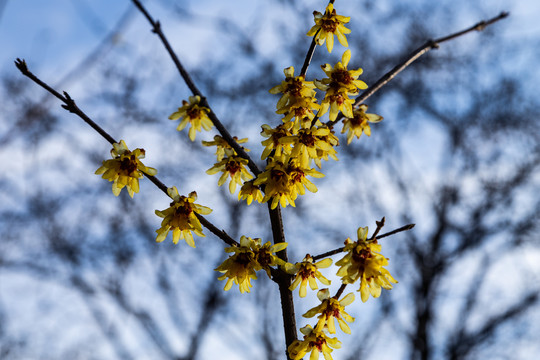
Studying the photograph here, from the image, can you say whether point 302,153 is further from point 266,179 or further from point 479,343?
point 479,343

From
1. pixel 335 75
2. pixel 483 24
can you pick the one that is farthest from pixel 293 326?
pixel 483 24

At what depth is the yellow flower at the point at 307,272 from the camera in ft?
4.05

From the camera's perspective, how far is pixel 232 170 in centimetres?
143

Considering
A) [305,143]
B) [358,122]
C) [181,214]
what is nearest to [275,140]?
[305,143]

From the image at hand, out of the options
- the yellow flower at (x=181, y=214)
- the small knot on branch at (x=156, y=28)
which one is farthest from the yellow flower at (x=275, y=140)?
the small knot on branch at (x=156, y=28)

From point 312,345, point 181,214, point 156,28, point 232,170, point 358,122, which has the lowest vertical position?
point 312,345

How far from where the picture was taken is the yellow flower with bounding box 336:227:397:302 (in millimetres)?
1129

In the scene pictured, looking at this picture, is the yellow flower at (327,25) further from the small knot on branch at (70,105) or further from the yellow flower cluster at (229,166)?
the small knot on branch at (70,105)

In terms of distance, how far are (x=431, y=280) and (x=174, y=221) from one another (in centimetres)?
857

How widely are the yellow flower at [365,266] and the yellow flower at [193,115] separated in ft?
1.93

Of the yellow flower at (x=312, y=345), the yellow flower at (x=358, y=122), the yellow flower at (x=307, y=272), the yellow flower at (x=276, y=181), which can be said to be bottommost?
the yellow flower at (x=312, y=345)

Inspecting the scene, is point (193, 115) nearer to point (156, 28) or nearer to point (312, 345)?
point (156, 28)

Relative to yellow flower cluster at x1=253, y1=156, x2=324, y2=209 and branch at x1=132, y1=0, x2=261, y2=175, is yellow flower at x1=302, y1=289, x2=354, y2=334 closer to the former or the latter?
yellow flower cluster at x1=253, y1=156, x2=324, y2=209

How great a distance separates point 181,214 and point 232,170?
0.84 feet
